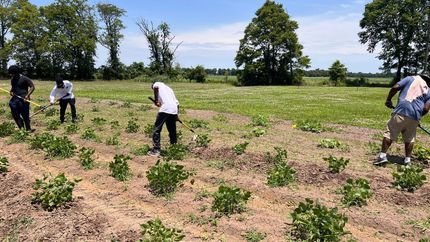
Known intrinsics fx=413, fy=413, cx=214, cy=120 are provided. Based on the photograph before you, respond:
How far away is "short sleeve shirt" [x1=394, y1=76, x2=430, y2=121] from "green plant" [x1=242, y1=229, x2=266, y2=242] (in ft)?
15.7

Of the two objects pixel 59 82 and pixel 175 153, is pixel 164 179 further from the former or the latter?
pixel 59 82

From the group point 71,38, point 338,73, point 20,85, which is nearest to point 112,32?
point 71,38

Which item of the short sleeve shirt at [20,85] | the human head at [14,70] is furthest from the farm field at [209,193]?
the human head at [14,70]

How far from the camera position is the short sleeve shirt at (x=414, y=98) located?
853cm

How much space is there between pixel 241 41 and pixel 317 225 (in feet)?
210

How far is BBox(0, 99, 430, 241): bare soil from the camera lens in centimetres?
582

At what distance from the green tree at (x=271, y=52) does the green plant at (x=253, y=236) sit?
59.5 metres

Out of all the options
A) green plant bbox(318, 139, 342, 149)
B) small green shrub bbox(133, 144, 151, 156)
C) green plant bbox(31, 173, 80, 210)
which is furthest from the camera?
green plant bbox(318, 139, 342, 149)

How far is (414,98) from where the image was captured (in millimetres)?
8531

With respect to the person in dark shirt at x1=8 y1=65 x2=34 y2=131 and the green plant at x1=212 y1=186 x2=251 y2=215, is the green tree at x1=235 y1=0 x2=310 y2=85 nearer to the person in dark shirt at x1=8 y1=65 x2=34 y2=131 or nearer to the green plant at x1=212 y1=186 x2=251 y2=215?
the person in dark shirt at x1=8 y1=65 x2=34 y2=131

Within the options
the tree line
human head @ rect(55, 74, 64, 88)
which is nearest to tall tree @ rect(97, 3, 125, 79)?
the tree line

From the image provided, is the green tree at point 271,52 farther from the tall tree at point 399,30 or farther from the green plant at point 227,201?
the green plant at point 227,201

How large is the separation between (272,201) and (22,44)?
68476 mm

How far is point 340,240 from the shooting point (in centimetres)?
528
